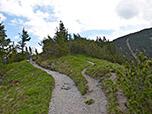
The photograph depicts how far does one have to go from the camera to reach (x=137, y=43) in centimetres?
10594

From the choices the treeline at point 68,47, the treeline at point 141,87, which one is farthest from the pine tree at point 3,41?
the treeline at point 141,87

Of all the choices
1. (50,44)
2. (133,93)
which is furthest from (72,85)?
(50,44)

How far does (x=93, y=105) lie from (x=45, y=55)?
30280 millimetres

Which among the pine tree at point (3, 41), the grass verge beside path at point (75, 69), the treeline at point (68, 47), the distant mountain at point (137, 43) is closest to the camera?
the grass verge beside path at point (75, 69)

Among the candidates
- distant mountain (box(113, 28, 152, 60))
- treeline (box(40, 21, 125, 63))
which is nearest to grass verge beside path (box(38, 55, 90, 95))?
treeline (box(40, 21, 125, 63))

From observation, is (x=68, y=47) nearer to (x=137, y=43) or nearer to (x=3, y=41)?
(x=3, y=41)

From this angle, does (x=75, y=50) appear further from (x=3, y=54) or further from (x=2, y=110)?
(x=2, y=110)

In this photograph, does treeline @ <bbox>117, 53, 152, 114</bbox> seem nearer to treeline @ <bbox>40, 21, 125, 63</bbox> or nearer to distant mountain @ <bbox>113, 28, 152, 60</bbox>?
treeline @ <bbox>40, 21, 125, 63</bbox>

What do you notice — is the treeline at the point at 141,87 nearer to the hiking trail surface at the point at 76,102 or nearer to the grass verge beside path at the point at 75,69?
the hiking trail surface at the point at 76,102

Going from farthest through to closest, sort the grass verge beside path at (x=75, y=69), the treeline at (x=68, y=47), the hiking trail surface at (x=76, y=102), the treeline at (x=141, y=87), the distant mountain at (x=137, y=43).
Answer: the distant mountain at (x=137, y=43)
the treeline at (x=68, y=47)
the grass verge beside path at (x=75, y=69)
the hiking trail surface at (x=76, y=102)
the treeline at (x=141, y=87)

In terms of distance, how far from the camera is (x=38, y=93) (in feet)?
40.0

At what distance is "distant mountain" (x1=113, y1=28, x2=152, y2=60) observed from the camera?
3682 inches

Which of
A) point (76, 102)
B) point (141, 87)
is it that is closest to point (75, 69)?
point (76, 102)

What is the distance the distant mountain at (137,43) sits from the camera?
93525 millimetres
